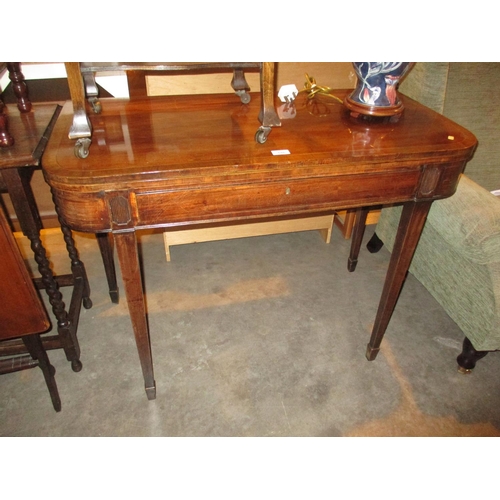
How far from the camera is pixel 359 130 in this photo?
119cm

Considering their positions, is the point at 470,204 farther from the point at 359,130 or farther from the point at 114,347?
the point at 114,347

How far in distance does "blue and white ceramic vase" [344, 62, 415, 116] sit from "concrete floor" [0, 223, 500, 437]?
97 centimetres

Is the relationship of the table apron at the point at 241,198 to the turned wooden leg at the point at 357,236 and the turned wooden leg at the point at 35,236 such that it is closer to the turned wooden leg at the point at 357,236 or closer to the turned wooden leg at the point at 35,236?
the turned wooden leg at the point at 35,236

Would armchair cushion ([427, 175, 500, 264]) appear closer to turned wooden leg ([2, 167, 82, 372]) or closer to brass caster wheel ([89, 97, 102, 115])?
brass caster wheel ([89, 97, 102, 115])

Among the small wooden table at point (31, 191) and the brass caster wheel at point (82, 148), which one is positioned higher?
the brass caster wheel at point (82, 148)

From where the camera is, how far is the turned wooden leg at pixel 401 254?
4.07 ft

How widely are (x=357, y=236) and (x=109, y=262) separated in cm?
122

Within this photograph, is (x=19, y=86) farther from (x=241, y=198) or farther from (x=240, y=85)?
(x=241, y=198)

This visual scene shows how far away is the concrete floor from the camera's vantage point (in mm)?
1398

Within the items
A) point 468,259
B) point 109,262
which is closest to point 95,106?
point 109,262

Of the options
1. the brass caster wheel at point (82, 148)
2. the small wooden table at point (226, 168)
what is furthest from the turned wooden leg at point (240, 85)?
the brass caster wheel at point (82, 148)

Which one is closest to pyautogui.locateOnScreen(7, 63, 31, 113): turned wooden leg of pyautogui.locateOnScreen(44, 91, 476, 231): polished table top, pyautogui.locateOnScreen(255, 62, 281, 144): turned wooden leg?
pyautogui.locateOnScreen(44, 91, 476, 231): polished table top

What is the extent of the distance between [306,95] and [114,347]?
1.29 metres

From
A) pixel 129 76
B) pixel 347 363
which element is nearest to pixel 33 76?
pixel 129 76
